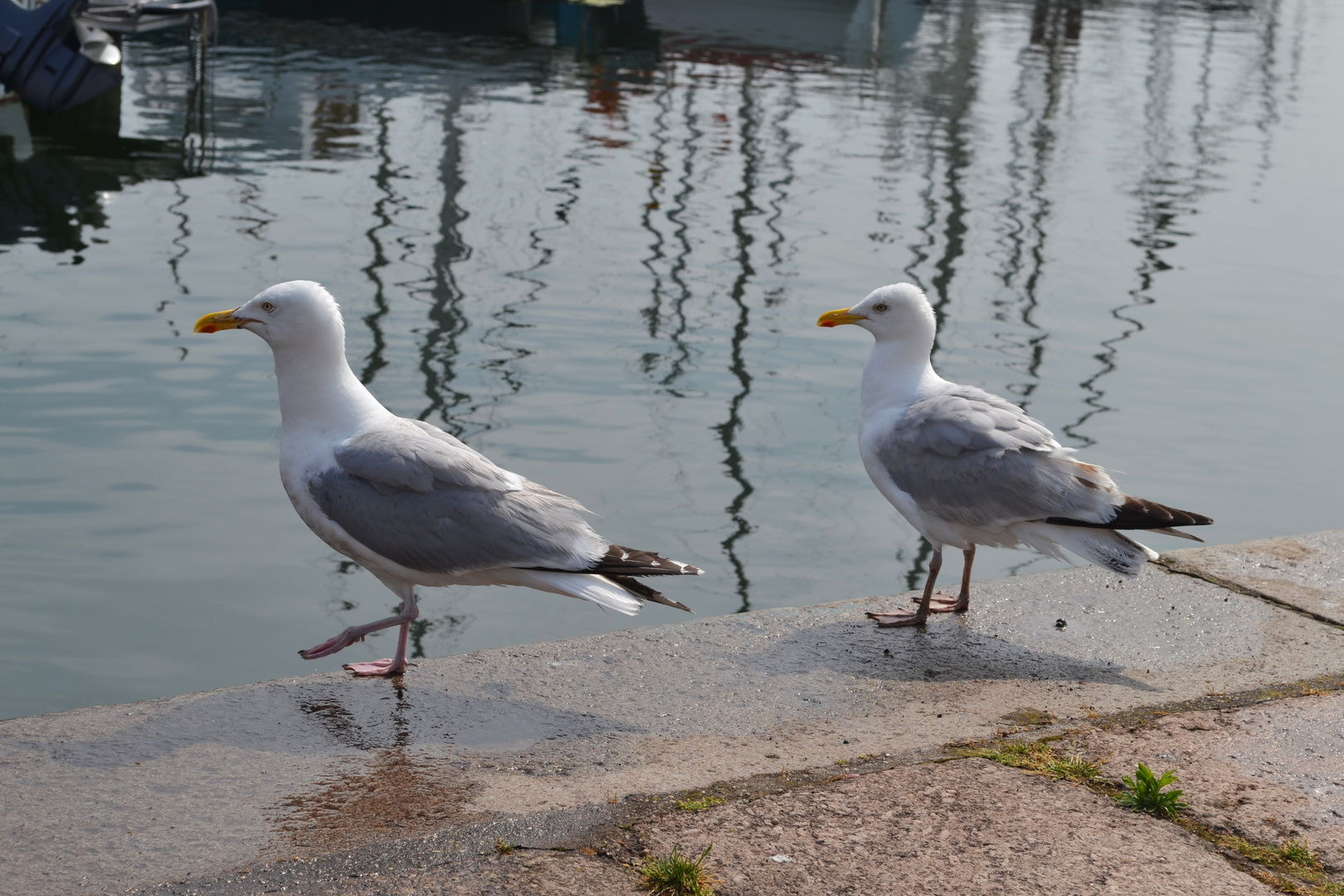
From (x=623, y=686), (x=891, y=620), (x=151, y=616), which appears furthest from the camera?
(x=151, y=616)

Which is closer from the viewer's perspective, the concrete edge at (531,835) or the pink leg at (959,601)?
the concrete edge at (531,835)

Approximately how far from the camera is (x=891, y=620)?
5.00 meters

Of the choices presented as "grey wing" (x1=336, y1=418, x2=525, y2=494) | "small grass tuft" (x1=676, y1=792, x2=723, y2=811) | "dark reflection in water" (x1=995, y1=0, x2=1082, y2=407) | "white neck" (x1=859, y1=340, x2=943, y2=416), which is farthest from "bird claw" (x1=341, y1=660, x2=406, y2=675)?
"dark reflection in water" (x1=995, y1=0, x2=1082, y2=407)

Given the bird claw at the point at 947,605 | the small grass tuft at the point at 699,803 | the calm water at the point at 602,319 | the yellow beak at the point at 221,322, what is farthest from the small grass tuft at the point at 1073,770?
the yellow beak at the point at 221,322

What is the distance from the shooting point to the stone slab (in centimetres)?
506

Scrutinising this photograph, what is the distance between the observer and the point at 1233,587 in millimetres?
5227

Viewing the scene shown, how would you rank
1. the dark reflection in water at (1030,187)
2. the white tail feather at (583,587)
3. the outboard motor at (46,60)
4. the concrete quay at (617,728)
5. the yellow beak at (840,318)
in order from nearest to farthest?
1. the concrete quay at (617,728)
2. the white tail feather at (583,587)
3. the yellow beak at (840,318)
4. the dark reflection in water at (1030,187)
5. the outboard motor at (46,60)

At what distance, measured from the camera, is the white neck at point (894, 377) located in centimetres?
559

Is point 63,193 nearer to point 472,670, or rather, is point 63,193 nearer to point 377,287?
point 377,287

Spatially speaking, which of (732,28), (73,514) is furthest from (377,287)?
(732,28)

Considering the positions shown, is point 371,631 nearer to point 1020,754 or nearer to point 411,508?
point 411,508

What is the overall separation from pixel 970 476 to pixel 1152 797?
6.18 ft

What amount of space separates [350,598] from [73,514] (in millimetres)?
1869

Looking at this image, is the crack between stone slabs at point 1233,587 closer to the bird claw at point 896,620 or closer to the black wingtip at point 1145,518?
the black wingtip at point 1145,518
